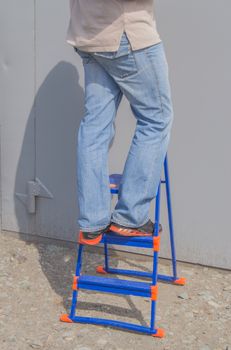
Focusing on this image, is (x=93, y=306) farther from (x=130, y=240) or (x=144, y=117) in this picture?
(x=144, y=117)

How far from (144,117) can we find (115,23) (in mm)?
515

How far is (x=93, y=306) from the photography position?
11.8 feet

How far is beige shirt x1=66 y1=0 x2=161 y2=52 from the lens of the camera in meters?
3.06

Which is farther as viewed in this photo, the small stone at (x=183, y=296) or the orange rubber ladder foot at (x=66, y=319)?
the small stone at (x=183, y=296)

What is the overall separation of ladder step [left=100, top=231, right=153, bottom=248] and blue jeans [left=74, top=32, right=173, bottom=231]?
0.09 m

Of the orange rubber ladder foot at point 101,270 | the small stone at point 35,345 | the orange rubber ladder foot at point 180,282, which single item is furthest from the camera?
the orange rubber ladder foot at point 101,270

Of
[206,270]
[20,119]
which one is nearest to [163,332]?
[206,270]

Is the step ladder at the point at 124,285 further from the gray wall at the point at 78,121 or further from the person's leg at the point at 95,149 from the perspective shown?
the gray wall at the point at 78,121

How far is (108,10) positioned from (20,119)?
1.48m

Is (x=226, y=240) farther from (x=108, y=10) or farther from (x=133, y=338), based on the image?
(x=108, y=10)

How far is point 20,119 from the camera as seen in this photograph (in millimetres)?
4328

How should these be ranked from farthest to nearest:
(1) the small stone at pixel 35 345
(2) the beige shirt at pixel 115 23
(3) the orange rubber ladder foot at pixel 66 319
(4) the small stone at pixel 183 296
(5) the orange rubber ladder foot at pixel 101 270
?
(5) the orange rubber ladder foot at pixel 101 270 < (4) the small stone at pixel 183 296 < (3) the orange rubber ladder foot at pixel 66 319 < (1) the small stone at pixel 35 345 < (2) the beige shirt at pixel 115 23

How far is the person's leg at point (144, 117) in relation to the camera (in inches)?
124

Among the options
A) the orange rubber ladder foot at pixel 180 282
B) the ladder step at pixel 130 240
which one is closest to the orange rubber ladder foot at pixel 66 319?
the ladder step at pixel 130 240
